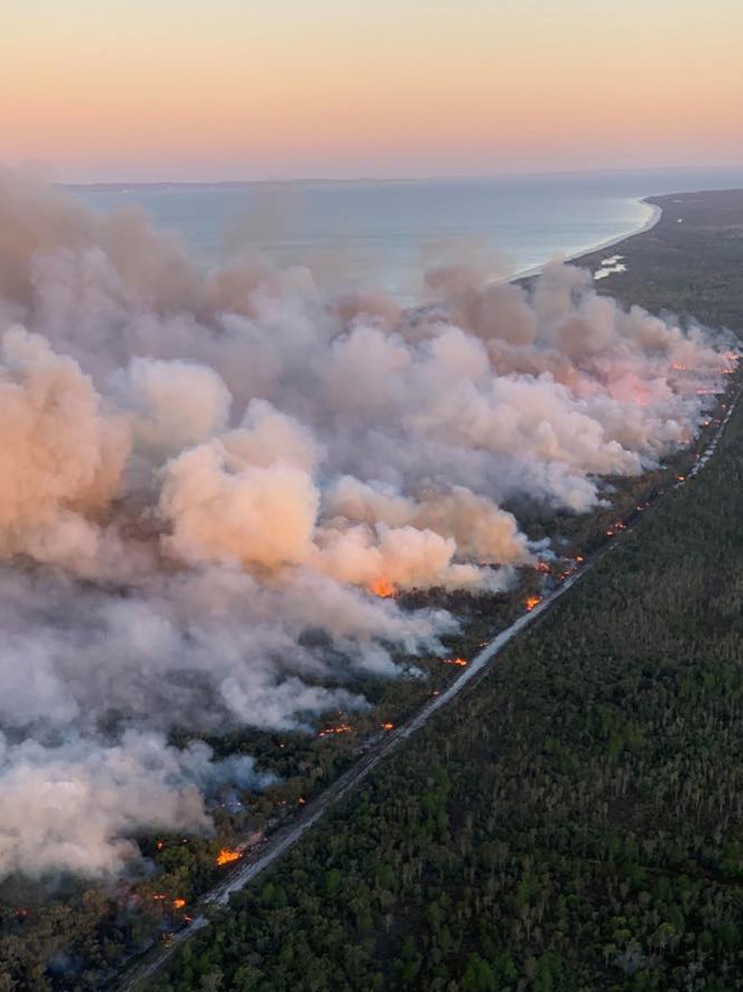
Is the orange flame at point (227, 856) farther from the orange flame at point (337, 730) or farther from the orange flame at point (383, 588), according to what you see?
the orange flame at point (383, 588)

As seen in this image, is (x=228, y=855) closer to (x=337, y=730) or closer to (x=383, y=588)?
(x=337, y=730)

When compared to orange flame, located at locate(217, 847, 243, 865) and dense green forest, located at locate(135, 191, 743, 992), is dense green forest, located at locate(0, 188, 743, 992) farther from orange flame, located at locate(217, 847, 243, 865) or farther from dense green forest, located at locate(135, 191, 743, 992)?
orange flame, located at locate(217, 847, 243, 865)

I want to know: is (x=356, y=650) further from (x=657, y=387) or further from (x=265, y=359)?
(x=657, y=387)

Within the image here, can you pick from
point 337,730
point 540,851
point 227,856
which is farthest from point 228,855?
point 540,851

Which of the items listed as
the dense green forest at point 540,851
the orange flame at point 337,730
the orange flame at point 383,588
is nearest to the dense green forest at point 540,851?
the dense green forest at point 540,851

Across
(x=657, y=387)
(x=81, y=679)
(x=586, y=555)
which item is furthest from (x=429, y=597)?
(x=657, y=387)
